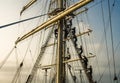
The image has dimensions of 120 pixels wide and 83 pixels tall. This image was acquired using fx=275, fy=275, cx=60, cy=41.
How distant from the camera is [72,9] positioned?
72.2 ft

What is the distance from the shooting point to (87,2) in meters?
20.4

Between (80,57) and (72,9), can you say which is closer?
(72,9)

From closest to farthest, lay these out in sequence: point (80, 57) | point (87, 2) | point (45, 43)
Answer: point (87, 2) < point (45, 43) < point (80, 57)

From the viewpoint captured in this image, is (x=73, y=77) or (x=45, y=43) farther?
(x=73, y=77)

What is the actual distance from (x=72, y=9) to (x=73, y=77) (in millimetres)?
22079

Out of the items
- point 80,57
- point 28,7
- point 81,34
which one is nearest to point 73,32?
point 81,34

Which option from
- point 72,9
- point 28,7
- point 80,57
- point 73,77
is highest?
point 28,7

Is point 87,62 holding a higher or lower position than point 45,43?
lower

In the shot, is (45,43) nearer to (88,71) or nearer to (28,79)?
(28,79)

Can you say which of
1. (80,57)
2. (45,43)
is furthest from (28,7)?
(80,57)

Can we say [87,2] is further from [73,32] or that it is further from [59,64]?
[73,32]

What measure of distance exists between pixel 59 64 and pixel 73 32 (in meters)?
18.2

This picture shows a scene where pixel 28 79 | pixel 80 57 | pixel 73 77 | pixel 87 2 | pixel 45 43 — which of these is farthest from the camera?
pixel 73 77

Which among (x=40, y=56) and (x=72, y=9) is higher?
(x=72, y=9)
